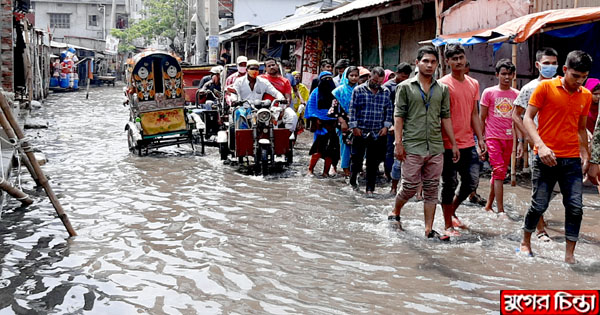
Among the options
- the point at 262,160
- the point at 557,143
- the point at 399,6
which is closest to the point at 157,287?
the point at 557,143

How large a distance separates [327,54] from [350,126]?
11194mm

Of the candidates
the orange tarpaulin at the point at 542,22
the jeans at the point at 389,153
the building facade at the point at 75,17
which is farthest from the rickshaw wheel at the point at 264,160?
the building facade at the point at 75,17

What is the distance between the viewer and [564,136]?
17.9 ft

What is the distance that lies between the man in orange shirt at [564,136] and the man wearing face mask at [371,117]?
3371 mm

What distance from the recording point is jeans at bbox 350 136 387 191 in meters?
8.98

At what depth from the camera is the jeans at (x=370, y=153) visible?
29.5ft

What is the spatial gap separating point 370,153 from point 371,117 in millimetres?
503

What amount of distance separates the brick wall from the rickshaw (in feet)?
14.0

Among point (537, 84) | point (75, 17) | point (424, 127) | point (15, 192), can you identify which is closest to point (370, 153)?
point (424, 127)

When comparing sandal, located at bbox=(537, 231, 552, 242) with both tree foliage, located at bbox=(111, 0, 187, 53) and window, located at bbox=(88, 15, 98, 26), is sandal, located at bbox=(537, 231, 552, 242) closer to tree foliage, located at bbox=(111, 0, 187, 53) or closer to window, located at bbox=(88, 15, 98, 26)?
tree foliage, located at bbox=(111, 0, 187, 53)

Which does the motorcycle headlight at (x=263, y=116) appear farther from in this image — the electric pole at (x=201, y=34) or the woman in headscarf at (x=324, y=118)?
the electric pole at (x=201, y=34)

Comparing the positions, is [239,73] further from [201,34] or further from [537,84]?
[201,34]

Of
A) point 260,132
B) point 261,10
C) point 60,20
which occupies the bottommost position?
point 260,132

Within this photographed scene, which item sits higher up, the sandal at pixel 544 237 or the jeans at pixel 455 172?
the jeans at pixel 455 172
